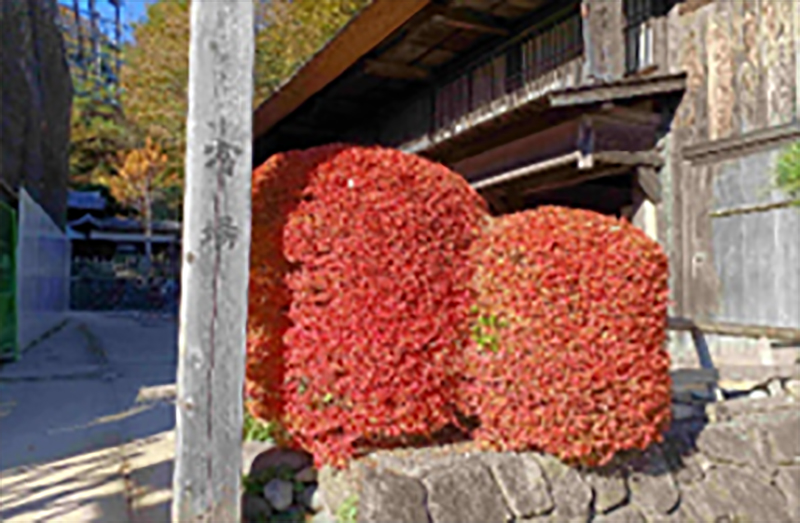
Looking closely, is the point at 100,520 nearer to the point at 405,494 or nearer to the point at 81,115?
the point at 405,494

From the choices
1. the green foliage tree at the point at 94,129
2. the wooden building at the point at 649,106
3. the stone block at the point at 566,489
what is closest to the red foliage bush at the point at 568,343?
the stone block at the point at 566,489

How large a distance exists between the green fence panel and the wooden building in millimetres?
3876

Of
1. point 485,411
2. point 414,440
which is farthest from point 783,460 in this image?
point 414,440

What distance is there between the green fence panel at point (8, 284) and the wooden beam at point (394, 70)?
5178mm

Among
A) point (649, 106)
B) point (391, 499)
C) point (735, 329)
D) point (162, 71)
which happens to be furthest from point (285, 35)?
point (391, 499)

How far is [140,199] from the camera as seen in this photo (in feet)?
76.9

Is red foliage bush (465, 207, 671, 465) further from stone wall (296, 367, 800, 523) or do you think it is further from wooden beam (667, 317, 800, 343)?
wooden beam (667, 317, 800, 343)

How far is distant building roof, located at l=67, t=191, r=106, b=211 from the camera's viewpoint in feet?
74.6

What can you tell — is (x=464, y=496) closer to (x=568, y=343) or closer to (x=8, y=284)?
(x=568, y=343)

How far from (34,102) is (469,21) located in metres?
7.79

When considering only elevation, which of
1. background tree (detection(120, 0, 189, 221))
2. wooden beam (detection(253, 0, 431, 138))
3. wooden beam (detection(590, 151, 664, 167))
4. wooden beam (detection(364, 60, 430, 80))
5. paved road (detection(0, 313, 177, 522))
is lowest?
paved road (detection(0, 313, 177, 522))

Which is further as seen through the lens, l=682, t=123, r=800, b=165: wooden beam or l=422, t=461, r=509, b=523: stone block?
l=682, t=123, r=800, b=165: wooden beam

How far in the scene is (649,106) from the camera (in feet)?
22.0

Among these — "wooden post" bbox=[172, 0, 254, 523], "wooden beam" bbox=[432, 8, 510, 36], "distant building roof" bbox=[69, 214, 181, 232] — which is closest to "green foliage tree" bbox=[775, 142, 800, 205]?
"wooden post" bbox=[172, 0, 254, 523]
